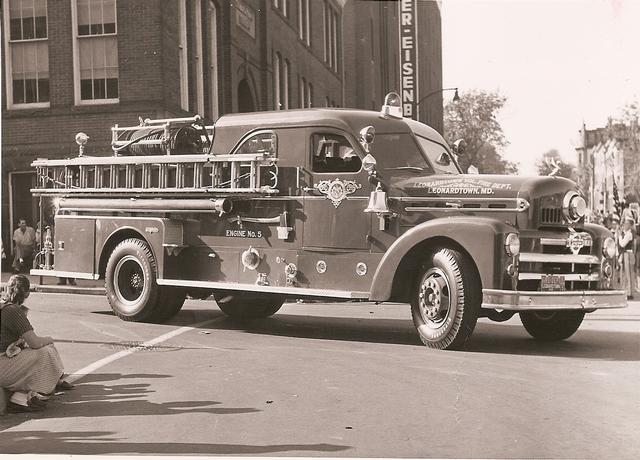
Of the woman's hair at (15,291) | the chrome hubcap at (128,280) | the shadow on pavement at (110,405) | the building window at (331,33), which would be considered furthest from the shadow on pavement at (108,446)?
the building window at (331,33)

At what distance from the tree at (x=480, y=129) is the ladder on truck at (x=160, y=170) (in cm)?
195

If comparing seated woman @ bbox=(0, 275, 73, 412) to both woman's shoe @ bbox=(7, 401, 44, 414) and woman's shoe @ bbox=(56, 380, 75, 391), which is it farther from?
woman's shoe @ bbox=(56, 380, 75, 391)

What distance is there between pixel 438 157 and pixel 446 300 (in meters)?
1.68

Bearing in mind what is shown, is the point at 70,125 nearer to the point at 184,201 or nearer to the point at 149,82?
the point at 149,82

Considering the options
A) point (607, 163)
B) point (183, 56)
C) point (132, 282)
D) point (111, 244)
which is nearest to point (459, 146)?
point (607, 163)

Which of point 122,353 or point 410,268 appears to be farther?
point 410,268

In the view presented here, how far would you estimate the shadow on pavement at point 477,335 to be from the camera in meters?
7.66

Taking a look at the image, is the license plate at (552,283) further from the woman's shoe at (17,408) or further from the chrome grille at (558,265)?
the woman's shoe at (17,408)

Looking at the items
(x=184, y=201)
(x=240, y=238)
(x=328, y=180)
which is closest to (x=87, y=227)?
(x=184, y=201)

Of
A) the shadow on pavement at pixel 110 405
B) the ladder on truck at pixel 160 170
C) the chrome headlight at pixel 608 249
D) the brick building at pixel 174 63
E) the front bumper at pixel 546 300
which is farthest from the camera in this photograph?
the brick building at pixel 174 63

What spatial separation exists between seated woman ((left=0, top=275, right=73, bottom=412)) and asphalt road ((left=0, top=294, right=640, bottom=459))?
12 centimetres

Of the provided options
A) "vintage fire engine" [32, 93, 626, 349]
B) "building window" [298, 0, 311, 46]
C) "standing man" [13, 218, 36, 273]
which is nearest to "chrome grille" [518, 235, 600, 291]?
"vintage fire engine" [32, 93, 626, 349]

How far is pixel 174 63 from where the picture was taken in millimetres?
14820

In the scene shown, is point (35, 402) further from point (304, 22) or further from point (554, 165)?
point (304, 22)
